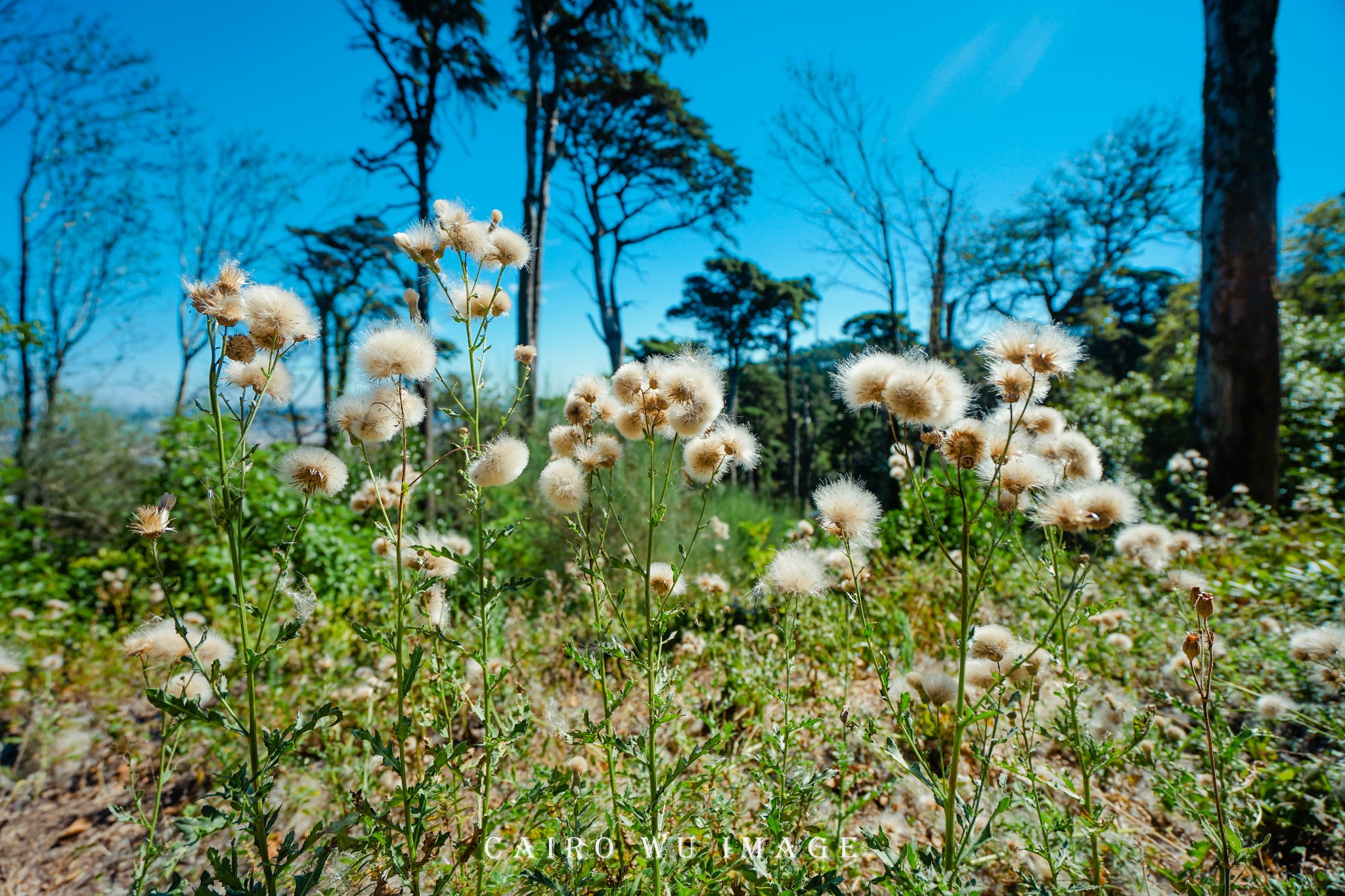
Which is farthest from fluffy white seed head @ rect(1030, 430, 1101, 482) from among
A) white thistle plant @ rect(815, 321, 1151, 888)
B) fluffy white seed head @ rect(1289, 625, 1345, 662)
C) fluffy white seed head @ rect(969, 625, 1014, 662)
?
fluffy white seed head @ rect(1289, 625, 1345, 662)

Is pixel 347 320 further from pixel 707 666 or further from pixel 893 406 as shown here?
pixel 893 406

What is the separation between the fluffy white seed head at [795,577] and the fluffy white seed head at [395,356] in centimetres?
115

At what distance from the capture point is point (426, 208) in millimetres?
7988

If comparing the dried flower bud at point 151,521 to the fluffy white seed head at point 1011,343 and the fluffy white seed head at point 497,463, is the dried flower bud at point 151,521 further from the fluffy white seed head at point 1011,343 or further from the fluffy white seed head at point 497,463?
the fluffy white seed head at point 1011,343

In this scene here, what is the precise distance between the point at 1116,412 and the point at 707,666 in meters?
9.72

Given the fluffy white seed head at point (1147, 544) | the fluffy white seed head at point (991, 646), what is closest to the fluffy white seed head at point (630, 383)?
the fluffy white seed head at point (991, 646)

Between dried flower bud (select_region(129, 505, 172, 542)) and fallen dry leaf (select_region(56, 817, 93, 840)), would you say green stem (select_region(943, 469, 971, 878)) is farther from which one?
fallen dry leaf (select_region(56, 817, 93, 840))

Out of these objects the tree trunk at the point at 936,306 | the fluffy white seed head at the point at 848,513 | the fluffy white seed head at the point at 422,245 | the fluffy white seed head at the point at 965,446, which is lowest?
the fluffy white seed head at the point at 848,513

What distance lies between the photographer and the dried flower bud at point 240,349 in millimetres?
1241

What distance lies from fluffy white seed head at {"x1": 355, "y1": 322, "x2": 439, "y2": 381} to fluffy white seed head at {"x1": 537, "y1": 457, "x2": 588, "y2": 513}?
439 millimetres

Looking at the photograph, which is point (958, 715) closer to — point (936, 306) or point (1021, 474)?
point (1021, 474)

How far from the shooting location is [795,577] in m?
1.63

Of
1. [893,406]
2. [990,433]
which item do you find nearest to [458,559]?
[893,406]

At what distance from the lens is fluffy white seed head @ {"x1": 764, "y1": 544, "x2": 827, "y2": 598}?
1.60 m
